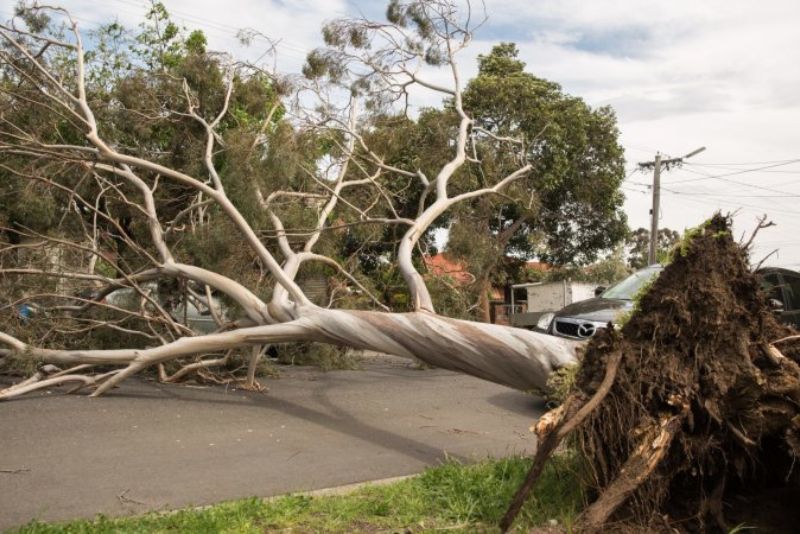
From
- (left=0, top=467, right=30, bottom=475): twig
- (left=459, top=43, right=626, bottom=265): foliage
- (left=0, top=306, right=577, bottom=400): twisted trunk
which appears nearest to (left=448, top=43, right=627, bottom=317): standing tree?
(left=459, top=43, right=626, bottom=265): foliage

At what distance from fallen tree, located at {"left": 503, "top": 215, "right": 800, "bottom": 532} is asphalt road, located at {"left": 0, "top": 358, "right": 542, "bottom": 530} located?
8.74 ft

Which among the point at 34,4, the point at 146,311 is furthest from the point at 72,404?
the point at 34,4

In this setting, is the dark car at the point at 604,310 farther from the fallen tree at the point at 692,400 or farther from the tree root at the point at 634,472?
the tree root at the point at 634,472

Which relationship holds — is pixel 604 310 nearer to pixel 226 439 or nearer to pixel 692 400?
pixel 226 439

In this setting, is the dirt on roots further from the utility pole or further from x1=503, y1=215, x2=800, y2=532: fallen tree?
the utility pole

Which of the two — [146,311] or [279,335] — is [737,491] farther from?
[146,311]

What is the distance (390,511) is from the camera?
17.0 feet

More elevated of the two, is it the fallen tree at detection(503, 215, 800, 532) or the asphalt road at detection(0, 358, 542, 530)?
the fallen tree at detection(503, 215, 800, 532)

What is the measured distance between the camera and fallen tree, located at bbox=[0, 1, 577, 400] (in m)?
7.88

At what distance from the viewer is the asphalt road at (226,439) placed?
19.7ft

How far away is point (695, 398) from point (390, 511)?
2.06 meters

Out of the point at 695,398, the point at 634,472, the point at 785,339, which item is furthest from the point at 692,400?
the point at 785,339

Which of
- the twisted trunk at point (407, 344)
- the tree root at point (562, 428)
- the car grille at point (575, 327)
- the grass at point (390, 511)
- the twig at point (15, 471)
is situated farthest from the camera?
the car grille at point (575, 327)

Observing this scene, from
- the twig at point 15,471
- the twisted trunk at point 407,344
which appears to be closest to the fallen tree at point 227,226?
the twisted trunk at point 407,344
